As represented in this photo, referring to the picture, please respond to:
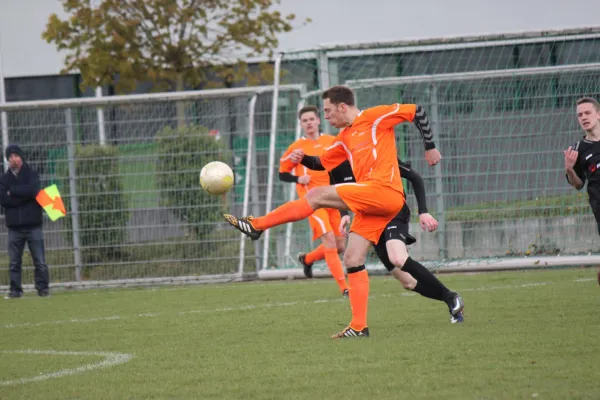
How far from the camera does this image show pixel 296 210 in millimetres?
7434

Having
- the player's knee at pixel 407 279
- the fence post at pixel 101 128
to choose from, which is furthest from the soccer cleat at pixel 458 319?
the fence post at pixel 101 128

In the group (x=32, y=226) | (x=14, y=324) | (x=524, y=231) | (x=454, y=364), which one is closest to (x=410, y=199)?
(x=524, y=231)

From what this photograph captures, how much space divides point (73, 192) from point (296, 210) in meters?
8.92

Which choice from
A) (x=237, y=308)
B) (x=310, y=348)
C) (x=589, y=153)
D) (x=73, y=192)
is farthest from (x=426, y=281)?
(x=73, y=192)

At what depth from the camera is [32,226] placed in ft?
45.9

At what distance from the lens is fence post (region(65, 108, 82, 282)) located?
1555cm

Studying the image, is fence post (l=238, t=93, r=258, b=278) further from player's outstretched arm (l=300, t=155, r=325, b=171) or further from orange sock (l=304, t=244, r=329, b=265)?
player's outstretched arm (l=300, t=155, r=325, b=171)

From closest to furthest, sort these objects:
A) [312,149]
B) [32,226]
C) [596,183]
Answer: [596,183]
[312,149]
[32,226]

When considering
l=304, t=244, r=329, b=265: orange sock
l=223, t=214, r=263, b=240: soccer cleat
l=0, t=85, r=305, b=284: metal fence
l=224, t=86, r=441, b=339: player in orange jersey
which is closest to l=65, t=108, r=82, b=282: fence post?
l=0, t=85, r=305, b=284: metal fence

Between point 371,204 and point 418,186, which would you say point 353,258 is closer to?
point 371,204

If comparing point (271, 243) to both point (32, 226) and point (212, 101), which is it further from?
point (32, 226)

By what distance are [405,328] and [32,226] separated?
7702 mm

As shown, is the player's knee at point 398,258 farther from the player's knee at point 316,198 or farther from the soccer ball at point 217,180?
the soccer ball at point 217,180

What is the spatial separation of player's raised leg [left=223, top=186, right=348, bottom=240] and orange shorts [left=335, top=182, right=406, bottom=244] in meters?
0.07
